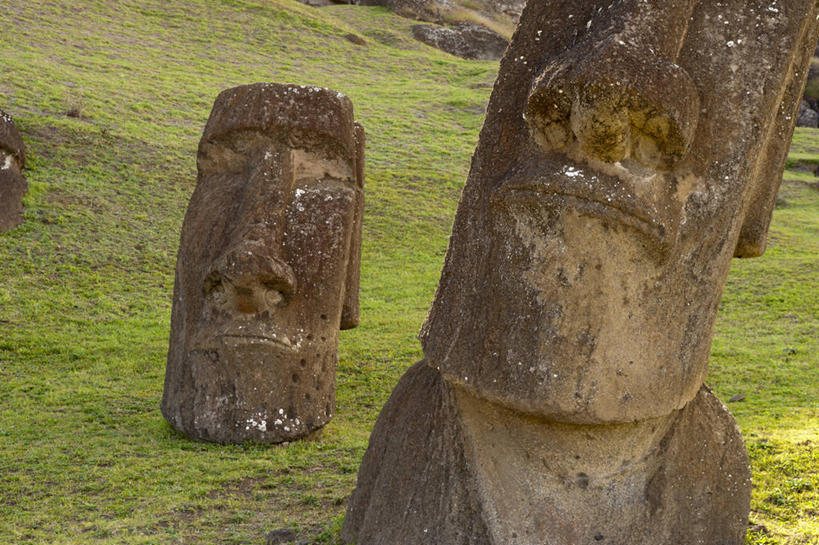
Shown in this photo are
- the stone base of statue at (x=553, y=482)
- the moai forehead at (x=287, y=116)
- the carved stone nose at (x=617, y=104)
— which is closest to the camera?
the carved stone nose at (x=617, y=104)

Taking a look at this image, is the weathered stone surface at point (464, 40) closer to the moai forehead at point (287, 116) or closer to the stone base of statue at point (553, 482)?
the moai forehead at point (287, 116)

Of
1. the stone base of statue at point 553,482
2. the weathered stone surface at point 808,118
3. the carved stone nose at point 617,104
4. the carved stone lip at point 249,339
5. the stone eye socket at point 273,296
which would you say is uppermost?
the carved stone nose at point 617,104

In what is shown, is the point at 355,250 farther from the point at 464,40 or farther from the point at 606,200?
the point at 464,40

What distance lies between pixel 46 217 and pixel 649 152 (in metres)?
9.94

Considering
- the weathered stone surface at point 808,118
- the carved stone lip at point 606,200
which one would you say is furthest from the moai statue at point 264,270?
the weathered stone surface at point 808,118

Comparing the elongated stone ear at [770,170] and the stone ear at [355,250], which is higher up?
the elongated stone ear at [770,170]

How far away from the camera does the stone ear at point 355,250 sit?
7.16m

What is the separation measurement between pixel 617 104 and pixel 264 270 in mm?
3424

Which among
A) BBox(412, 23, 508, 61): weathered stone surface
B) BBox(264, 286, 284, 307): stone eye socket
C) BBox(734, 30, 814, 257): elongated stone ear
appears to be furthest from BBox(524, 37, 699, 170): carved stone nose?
BBox(412, 23, 508, 61): weathered stone surface

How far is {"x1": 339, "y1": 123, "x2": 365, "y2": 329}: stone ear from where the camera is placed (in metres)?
7.16

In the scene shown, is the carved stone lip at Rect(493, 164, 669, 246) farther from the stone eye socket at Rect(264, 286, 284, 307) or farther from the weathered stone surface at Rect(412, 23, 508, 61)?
the weathered stone surface at Rect(412, 23, 508, 61)

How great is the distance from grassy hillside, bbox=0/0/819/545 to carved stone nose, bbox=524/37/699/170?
2036 mm

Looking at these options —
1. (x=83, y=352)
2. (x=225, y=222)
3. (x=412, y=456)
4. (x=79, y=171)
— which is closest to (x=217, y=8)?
(x=79, y=171)

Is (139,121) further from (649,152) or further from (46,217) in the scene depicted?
(649,152)
